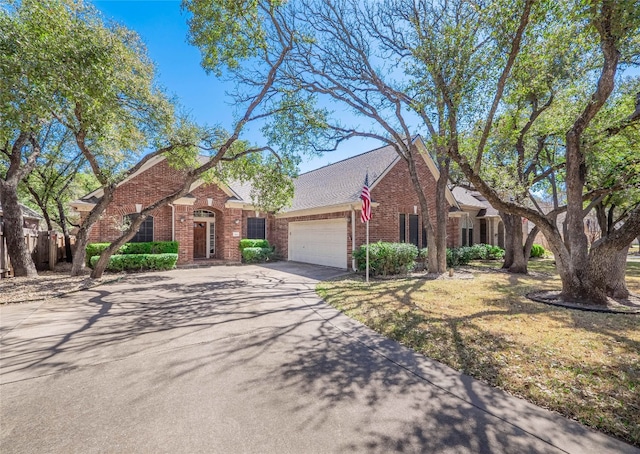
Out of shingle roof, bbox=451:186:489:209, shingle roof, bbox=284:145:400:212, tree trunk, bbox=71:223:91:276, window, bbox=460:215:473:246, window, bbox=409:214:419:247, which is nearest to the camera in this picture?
tree trunk, bbox=71:223:91:276

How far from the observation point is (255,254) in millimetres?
16812

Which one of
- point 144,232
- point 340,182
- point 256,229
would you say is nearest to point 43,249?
point 144,232

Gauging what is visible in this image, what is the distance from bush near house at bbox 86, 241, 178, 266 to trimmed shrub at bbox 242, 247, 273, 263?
3606 mm

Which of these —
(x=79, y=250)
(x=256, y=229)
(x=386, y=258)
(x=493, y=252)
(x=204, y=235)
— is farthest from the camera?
(x=493, y=252)

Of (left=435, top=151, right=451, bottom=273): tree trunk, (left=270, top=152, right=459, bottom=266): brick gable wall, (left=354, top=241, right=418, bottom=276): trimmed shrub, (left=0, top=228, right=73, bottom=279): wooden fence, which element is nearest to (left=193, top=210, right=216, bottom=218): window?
(left=270, top=152, right=459, bottom=266): brick gable wall

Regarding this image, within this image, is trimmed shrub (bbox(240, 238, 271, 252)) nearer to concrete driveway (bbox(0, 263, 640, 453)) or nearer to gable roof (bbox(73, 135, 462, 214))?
gable roof (bbox(73, 135, 462, 214))

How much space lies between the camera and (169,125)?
10266 mm

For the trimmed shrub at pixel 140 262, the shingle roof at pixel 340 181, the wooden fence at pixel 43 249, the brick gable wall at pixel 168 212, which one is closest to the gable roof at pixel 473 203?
the shingle roof at pixel 340 181

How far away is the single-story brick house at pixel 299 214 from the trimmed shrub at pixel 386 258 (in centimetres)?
133

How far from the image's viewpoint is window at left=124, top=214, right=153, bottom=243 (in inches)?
574

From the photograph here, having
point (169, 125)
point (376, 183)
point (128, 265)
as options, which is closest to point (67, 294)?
point (128, 265)

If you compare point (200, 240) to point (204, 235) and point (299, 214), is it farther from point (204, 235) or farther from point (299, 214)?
point (299, 214)

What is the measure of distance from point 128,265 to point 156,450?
→ 1254 centimetres

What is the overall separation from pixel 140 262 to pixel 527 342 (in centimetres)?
1401
